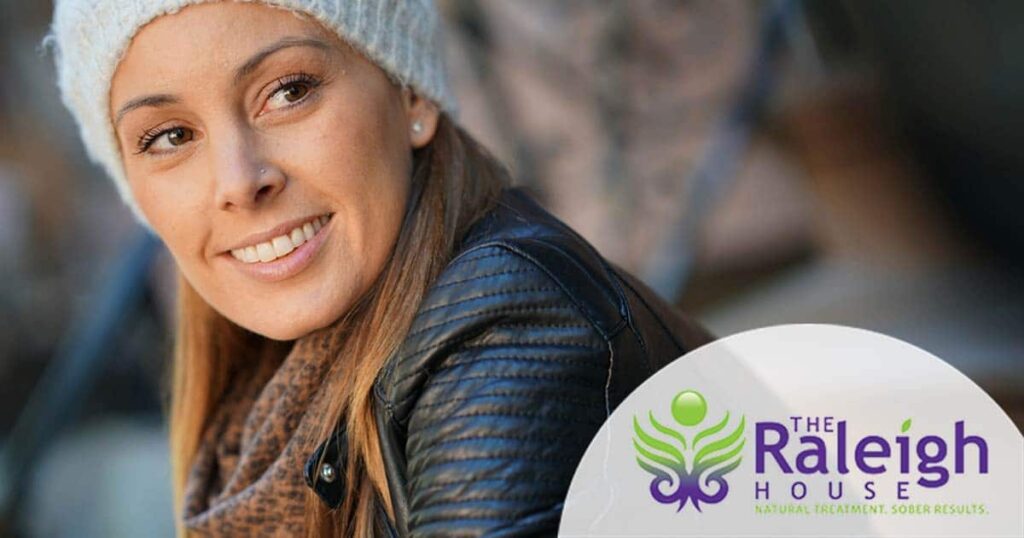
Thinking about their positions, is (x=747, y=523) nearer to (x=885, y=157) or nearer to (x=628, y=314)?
(x=628, y=314)

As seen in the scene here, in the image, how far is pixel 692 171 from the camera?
4.06 m

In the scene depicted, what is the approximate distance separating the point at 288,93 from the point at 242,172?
14 cm

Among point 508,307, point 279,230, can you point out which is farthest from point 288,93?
point 508,307

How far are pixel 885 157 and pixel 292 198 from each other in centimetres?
268

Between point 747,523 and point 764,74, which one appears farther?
point 764,74

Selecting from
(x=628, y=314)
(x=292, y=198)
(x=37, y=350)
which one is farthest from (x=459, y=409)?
(x=37, y=350)

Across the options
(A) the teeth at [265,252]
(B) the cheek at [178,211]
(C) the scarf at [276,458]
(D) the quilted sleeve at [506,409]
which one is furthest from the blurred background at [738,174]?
(D) the quilted sleeve at [506,409]

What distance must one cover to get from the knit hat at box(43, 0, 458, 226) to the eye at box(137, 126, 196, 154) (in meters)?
0.11

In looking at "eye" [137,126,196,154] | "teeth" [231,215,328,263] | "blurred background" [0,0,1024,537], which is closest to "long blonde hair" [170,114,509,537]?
"teeth" [231,215,328,263]

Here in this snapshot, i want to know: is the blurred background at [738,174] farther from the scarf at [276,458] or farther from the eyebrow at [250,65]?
the eyebrow at [250,65]

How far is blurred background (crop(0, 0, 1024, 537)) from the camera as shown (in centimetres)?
362

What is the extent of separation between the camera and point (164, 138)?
188cm

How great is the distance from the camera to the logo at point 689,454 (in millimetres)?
1796

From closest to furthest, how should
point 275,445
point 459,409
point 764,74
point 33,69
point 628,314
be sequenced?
point 459,409, point 628,314, point 275,445, point 764,74, point 33,69
